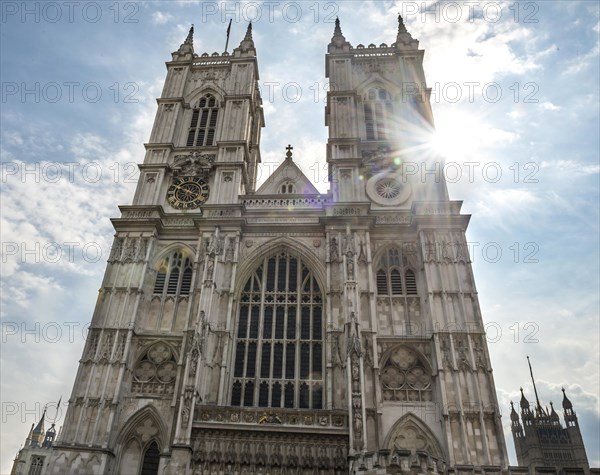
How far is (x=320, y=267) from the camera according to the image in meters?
23.8

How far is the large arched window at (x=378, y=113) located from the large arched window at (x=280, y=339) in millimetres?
10700

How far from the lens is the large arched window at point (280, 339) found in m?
20.8

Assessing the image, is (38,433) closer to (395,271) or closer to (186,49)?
(186,49)

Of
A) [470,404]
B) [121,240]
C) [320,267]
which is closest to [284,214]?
[320,267]

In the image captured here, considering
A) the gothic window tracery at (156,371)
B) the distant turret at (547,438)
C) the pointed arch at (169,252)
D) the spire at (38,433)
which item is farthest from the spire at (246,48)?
the spire at (38,433)

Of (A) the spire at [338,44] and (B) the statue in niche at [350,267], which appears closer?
(B) the statue in niche at [350,267]

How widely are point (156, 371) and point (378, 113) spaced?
20916mm

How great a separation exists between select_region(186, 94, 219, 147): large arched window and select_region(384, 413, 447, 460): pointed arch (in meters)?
20.1

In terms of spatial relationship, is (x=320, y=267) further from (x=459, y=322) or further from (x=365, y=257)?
(x=459, y=322)

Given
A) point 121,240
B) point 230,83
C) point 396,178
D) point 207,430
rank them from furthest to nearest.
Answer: point 230,83, point 396,178, point 121,240, point 207,430

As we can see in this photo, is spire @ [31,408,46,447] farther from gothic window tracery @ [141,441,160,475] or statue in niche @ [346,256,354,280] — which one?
statue in niche @ [346,256,354,280]

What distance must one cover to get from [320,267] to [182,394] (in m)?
9.03

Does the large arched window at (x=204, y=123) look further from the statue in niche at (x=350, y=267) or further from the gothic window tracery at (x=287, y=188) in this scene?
the statue in niche at (x=350, y=267)

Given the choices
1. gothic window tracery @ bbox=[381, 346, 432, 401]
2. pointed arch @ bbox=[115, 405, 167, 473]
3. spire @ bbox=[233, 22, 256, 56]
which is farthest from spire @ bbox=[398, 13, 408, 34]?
pointed arch @ bbox=[115, 405, 167, 473]
